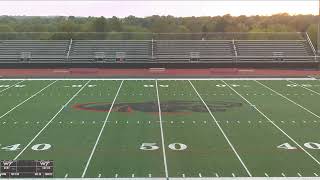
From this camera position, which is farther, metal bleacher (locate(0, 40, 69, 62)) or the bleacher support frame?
metal bleacher (locate(0, 40, 69, 62))

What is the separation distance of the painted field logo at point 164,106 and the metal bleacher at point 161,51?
41.5ft

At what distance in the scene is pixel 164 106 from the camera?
61.2 ft

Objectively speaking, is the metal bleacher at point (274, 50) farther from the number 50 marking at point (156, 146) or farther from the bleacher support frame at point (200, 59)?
the number 50 marking at point (156, 146)

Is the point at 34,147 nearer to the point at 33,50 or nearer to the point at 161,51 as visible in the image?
the point at 161,51

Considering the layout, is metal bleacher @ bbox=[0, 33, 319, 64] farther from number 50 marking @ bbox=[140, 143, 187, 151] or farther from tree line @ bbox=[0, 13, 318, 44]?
number 50 marking @ bbox=[140, 143, 187, 151]

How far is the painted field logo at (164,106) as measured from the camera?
58.7ft

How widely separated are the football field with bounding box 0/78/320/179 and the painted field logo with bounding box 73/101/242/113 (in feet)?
0.11

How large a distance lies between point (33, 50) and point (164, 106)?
675 inches

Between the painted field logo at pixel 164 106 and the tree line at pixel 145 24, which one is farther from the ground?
the tree line at pixel 145 24

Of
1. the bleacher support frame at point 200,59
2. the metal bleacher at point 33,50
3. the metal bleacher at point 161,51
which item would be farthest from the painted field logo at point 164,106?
the metal bleacher at point 33,50

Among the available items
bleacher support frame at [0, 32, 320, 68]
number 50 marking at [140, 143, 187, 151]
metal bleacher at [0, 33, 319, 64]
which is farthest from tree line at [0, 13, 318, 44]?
number 50 marking at [140, 143, 187, 151]

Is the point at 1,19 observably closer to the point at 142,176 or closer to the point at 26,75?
the point at 26,75

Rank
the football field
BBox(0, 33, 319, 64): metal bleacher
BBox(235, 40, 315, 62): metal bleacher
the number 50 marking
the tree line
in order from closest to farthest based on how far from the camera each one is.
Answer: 1. the football field
2. the number 50 marking
3. BBox(0, 33, 319, 64): metal bleacher
4. BBox(235, 40, 315, 62): metal bleacher
5. the tree line

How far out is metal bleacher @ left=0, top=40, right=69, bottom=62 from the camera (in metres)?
32.2
